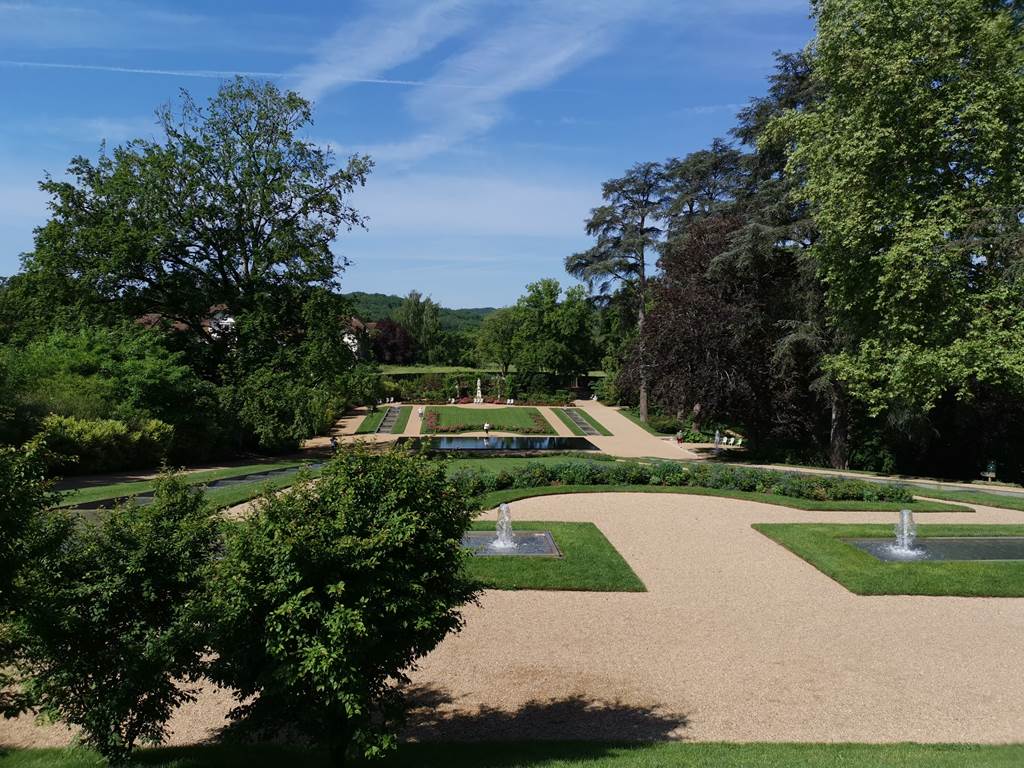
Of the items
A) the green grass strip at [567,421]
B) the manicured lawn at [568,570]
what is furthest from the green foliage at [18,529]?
the green grass strip at [567,421]

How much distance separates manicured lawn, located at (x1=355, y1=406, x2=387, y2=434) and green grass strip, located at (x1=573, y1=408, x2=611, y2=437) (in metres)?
12.6

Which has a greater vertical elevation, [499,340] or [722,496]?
[499,340]

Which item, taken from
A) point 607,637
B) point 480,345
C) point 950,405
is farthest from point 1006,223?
point 480,345

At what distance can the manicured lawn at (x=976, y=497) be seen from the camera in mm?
19078

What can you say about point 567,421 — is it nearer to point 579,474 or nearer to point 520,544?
point 579,474

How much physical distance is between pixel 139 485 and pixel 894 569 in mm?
17451

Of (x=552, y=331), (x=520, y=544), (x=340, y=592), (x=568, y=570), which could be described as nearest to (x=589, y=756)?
(x=340, y=592)

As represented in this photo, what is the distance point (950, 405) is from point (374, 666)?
27.6 m

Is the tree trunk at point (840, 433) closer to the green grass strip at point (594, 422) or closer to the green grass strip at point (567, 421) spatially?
the green grass strip at point (594, 422)

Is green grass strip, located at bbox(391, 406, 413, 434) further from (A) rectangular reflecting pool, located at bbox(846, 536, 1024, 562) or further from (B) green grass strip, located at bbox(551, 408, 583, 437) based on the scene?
(A) rectangular reflecting pool, located at bbox(846, 536, 1024, 562)

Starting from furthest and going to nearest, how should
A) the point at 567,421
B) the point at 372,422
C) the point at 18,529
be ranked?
→ the point at 567,421, the point at 372,422, the point at 18,529

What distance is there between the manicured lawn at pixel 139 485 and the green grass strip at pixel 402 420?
537 inches

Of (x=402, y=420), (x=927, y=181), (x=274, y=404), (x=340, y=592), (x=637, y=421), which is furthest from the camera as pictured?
(x=637, y=421)

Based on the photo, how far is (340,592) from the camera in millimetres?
5539
